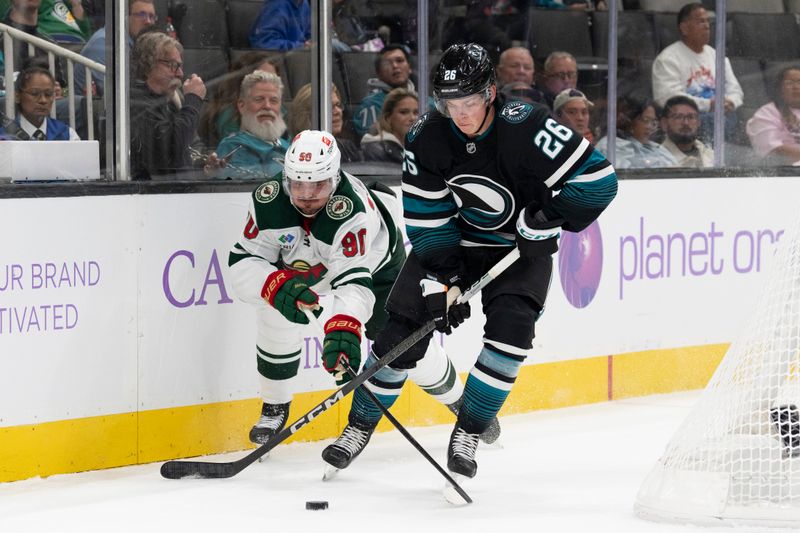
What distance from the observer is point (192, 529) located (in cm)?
356

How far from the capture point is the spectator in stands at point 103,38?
4215 mm

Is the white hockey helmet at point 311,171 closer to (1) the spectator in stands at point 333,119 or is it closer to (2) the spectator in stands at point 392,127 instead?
(1) the spectator in stands at point 333,119

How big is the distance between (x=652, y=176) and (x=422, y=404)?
1359mm

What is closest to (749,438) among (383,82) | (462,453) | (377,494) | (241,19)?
(462,453)

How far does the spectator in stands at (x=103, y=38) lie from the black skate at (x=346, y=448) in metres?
1.20

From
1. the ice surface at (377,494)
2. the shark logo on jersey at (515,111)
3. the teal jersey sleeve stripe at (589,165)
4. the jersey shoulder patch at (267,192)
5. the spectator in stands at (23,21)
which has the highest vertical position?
the spectator in stands at (23,21)

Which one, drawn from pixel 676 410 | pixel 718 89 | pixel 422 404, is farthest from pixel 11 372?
pixel 718 89

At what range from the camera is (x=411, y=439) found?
155 inches

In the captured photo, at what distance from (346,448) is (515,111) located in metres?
1.03

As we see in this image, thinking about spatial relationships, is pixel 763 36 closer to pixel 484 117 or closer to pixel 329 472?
pixel 484 117

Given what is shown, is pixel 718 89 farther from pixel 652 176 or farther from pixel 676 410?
pixel 676 410

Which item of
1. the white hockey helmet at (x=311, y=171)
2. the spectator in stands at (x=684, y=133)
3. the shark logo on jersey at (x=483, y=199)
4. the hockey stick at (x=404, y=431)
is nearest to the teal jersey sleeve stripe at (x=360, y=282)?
the hockey stick at (x=404, y=431)

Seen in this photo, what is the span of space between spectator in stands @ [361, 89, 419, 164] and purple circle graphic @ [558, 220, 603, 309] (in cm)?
74

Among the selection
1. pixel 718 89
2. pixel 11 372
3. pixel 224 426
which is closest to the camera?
pixel 11 372
